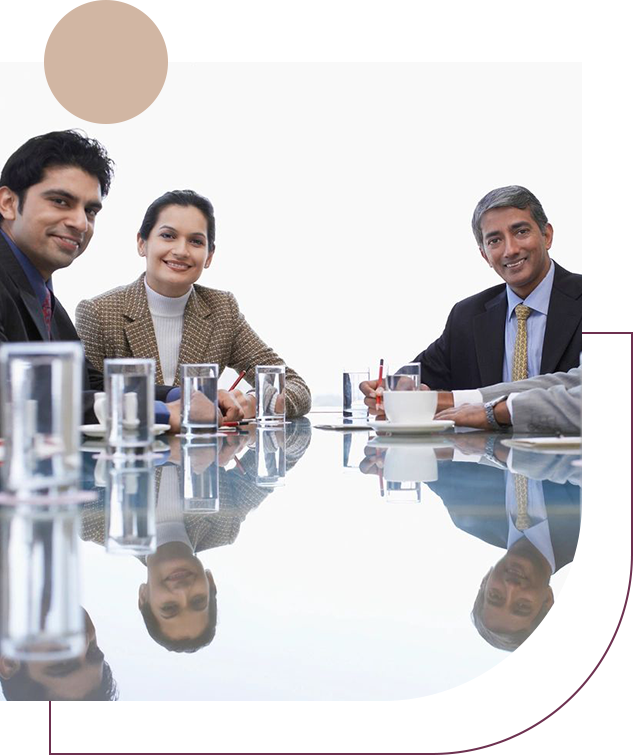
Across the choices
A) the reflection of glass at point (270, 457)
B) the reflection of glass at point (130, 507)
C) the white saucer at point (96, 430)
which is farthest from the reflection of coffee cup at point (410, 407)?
the reflection of glass at point (130, 507)

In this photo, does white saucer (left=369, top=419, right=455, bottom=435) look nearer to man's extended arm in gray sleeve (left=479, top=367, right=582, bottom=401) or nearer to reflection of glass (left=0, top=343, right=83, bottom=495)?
man's extended arm in gray sleeve (left=479, top=367, right=582, bottom=401)

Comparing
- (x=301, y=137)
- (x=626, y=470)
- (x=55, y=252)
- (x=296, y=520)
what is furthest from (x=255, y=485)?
(x=301, y=137)

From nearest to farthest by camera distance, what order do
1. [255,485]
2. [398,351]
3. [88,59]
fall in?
[255,485] < [88,59] < [398,351]

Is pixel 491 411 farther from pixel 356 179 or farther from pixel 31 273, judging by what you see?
pixel 356 179

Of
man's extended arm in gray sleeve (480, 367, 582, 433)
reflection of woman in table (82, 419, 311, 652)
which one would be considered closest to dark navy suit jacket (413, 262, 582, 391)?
man's extended arm in gray sleeve (480, 367, 582, 433)

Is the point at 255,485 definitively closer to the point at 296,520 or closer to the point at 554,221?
the point at 296,520

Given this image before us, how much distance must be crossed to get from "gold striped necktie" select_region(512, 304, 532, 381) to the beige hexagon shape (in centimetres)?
327

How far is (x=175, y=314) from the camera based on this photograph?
10.5 feet

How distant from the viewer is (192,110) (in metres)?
5.67

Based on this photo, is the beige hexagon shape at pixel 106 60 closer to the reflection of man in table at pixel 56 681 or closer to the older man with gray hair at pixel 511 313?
the older man with gray hair at pixel 511 313

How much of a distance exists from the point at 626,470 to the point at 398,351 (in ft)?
15.4

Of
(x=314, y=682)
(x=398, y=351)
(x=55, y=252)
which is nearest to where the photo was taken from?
(x=314, y=682)

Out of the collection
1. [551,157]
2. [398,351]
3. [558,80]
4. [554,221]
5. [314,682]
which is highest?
[558,80]

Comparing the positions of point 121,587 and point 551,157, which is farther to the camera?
point 551,157
